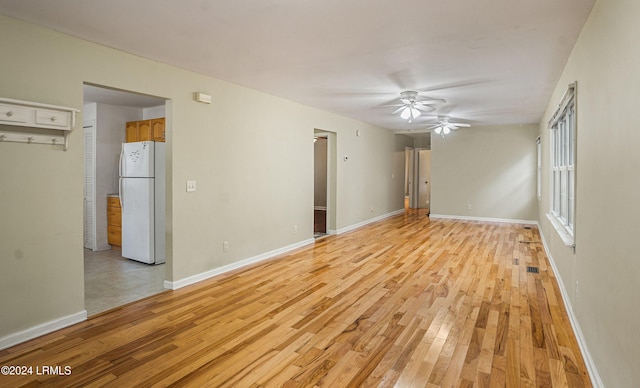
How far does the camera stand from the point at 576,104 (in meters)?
2.99

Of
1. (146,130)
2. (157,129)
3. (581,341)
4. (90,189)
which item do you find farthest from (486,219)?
(90,189)

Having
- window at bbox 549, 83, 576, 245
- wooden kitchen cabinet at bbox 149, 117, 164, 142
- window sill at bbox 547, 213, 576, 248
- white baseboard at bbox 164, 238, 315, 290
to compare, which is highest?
wooden kitchen cabinet at bbox 149, 117, 164, 142

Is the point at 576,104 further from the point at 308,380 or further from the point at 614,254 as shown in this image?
the point at 308,380

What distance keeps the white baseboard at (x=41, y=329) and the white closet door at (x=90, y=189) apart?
3221mm

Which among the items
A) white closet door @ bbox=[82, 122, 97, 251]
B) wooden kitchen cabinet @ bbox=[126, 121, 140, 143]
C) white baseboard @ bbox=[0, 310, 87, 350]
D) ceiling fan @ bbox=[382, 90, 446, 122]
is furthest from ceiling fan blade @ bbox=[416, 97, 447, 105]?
white closet door @ bbox=[82, 122, 97, 251]

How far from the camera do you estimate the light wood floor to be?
2.24 m

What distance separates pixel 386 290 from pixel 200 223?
2227 mm

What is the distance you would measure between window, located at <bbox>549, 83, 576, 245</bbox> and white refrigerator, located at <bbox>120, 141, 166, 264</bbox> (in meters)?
4.69

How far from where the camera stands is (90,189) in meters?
5.97

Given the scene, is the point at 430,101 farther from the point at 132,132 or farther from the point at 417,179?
the point at 417,179

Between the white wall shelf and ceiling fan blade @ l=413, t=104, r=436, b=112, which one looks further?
ceiling fan blade @ l=413, t=104, r=436, b=112

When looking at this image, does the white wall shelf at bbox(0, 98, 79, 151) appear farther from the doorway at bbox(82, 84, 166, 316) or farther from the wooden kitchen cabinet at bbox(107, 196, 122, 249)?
the wooden kitchen cabinet at bbox(107, 196, 122, 249)

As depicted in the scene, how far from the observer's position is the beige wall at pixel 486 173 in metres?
8.52

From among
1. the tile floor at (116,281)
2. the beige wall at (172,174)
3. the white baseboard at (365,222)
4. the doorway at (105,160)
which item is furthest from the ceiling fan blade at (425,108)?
the tile floor at (116,281)
